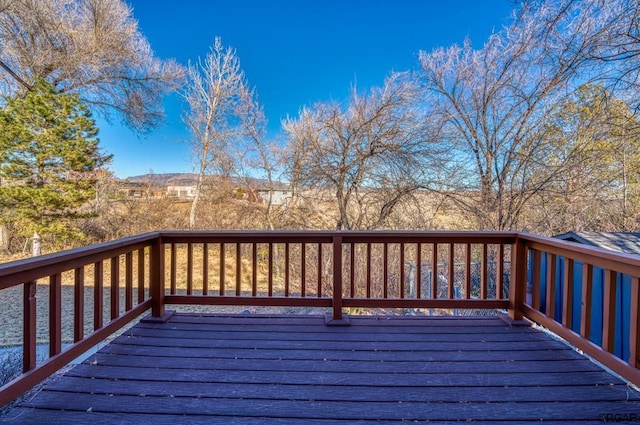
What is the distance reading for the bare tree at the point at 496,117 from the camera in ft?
18.7

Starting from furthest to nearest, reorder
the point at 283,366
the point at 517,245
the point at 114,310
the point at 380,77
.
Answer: the point at 380,77 → the point at 517,245 → the point at 114,310 → the point at 283,366

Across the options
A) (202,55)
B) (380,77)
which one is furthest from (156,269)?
(202,55)

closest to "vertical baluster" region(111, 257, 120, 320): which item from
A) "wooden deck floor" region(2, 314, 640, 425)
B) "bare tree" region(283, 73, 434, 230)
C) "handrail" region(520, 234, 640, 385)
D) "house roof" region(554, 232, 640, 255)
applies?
"wooden deck floor" region(2, 314, 640, 425)

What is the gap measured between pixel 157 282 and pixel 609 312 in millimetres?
3474

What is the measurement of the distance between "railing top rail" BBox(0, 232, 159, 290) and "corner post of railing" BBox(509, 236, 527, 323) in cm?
337

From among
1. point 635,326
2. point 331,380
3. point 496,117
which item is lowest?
point 331,380

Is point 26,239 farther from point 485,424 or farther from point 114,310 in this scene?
point 485,424

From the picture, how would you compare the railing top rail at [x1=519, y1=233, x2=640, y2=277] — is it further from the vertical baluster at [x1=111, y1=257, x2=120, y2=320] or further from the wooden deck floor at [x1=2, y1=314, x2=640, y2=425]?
the vertical baluster at [x1=111, y1=257, x2=120, y2=320]

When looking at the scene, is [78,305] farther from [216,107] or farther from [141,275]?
[216,107]

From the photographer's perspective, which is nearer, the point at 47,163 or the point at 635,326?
the point at 635,326

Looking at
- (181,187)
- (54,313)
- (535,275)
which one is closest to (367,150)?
(535,275)

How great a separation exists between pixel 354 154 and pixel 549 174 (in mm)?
3660

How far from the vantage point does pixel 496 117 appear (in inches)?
240

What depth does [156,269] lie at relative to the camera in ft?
9.69
